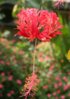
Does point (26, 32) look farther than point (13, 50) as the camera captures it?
No

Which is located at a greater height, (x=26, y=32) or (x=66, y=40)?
(x=26, y=32)

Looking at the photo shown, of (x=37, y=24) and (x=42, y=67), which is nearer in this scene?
(x=37, y=24)

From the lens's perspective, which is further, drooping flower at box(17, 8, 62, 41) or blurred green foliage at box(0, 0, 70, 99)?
blurred green foliage at box(0, 0, 70, 99)

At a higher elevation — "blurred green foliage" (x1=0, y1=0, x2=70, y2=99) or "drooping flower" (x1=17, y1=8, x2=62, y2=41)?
"drooping flower" (x1=17, y1=8, x2=62, y2=41)

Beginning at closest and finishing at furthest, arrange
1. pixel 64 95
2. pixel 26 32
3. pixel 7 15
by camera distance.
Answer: pixel 26 32
pixel 64 95
pixel 7 15

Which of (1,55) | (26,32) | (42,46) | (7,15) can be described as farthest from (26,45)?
(26,32)

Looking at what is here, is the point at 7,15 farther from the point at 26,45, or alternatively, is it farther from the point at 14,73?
the point at 14,73

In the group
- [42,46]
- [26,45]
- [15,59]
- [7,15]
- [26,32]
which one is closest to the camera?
[26,32]

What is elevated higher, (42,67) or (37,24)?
(37,24)
